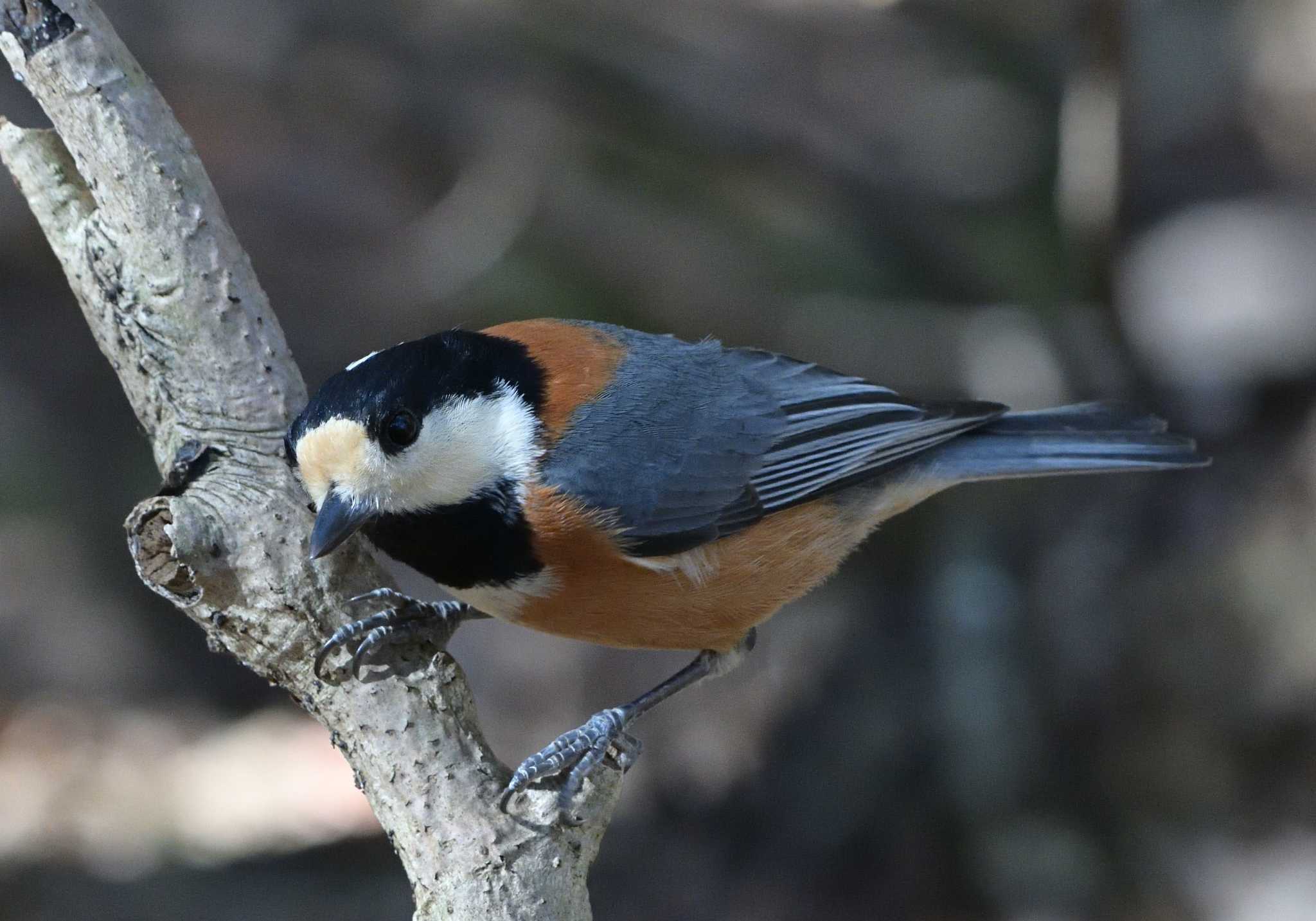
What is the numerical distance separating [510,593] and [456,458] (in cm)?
31

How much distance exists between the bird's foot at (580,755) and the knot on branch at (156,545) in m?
0.71

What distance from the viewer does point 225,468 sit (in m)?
2.49

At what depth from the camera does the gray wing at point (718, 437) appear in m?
2.84

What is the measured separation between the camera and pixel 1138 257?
238 inches

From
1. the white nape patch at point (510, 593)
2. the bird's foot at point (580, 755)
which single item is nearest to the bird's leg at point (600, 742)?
the bird's foot at point (580, 755)

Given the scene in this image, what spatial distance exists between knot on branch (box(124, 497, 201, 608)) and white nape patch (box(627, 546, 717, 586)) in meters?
0.98

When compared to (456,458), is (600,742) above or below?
below

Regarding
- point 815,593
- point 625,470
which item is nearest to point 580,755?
point 625,470

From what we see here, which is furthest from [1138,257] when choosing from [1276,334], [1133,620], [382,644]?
[382,644]

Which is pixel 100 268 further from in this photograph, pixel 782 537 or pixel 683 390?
pixel 782 537

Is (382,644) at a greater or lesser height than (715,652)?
greater

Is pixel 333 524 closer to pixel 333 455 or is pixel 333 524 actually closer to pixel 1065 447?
pixel 333 455

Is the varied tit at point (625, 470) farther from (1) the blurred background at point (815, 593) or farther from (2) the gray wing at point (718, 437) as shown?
(1) the blurred background at point (815, 593)

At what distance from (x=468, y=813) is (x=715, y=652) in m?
1.13
